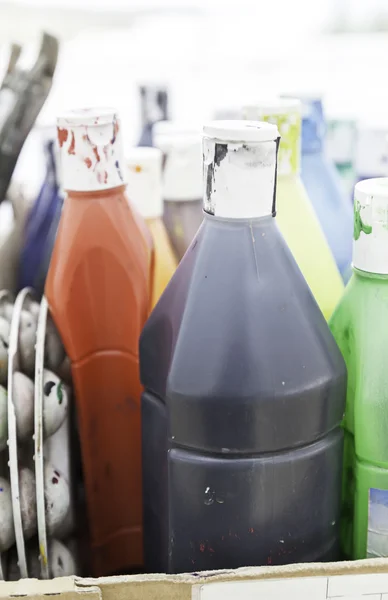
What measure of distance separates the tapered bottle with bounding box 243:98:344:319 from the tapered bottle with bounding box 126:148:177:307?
0.11 metres

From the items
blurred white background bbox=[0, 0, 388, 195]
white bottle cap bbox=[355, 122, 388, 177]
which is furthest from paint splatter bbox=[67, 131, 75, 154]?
blurred white background bbox=[0, 0, 388, 195]

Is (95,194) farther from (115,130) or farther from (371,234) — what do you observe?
(371,234)

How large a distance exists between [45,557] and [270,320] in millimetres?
267

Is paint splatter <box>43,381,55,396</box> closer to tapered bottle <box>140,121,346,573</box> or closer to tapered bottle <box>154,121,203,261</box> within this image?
tapered bottle <box>140,121,346,573</box>

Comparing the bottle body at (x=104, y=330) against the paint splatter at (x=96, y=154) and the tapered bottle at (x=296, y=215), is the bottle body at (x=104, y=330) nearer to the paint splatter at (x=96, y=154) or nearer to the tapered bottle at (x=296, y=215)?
the paint splatter at (x=96, y=154)

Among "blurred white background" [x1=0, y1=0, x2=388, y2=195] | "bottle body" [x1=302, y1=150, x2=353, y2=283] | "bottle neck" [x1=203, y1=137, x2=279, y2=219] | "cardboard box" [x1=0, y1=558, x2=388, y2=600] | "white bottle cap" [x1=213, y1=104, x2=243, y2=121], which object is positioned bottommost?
"cardboard box" [x1=0, y1=558, x2=388, y2=600]

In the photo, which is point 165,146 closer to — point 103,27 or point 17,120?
point 17,120

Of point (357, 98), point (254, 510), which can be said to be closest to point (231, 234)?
point (254, 510)

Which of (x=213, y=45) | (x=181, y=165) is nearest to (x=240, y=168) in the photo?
(x=181, y=165)

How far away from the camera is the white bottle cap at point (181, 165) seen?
0.67 meters

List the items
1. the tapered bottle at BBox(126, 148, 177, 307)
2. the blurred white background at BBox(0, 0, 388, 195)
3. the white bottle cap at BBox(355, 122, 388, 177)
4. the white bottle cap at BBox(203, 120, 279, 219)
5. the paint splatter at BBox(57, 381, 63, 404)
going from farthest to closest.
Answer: the blurred white background at BBox(0, 0, 388, 195)
the white bottle cap at BBox(355, 122, 388, 177)
the tapered bottle at BBox(126, 148, 177, 307)
the paint splatter at BBox(57, 381, 63, 404)
the white bottle cap at BBox(203, 120, 279, 219)

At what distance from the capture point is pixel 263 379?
0.44 m

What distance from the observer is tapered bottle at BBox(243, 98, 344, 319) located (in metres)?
0.58

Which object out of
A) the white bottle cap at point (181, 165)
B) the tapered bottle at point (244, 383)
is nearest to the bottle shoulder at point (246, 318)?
the tapered bottle at point (244, 383)
